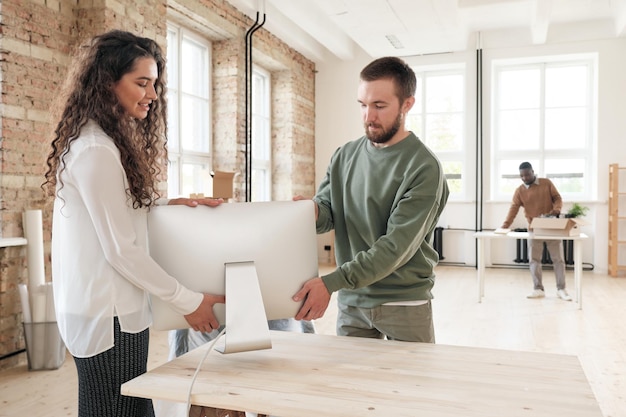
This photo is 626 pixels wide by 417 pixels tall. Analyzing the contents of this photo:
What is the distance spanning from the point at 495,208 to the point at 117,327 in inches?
306

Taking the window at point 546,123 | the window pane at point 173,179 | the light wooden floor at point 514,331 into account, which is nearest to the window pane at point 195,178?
the window pane at point 173,179

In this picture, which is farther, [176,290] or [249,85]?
[249,85]

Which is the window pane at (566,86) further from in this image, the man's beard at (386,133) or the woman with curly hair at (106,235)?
the woman with curly hair at (106,235)

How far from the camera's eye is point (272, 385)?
4.42 ft

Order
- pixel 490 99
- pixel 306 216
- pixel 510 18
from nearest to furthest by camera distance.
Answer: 1. pixel 306 216
2. pixel 510 18
3. pixel 490 99

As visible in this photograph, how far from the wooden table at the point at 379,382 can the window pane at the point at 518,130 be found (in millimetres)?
7565

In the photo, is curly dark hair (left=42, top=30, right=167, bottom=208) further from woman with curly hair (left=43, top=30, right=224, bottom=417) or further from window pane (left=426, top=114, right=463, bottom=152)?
window pane (left=426, top=114, right=463, bottom=152)

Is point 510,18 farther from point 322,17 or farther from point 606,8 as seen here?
point 322,17

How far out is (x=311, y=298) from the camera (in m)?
1.56

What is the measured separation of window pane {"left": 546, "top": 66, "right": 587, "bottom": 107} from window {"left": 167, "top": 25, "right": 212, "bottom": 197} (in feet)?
17.1

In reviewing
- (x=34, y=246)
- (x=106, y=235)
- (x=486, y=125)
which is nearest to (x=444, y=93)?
(x=486, y=125)

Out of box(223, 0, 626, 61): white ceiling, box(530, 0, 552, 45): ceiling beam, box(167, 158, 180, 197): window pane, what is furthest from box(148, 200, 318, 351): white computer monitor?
box(530, 0, 552, 45): ceiling beam

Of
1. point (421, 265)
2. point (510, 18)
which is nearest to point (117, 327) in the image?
point (421, 265)

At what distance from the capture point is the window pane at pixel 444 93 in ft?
28.9
